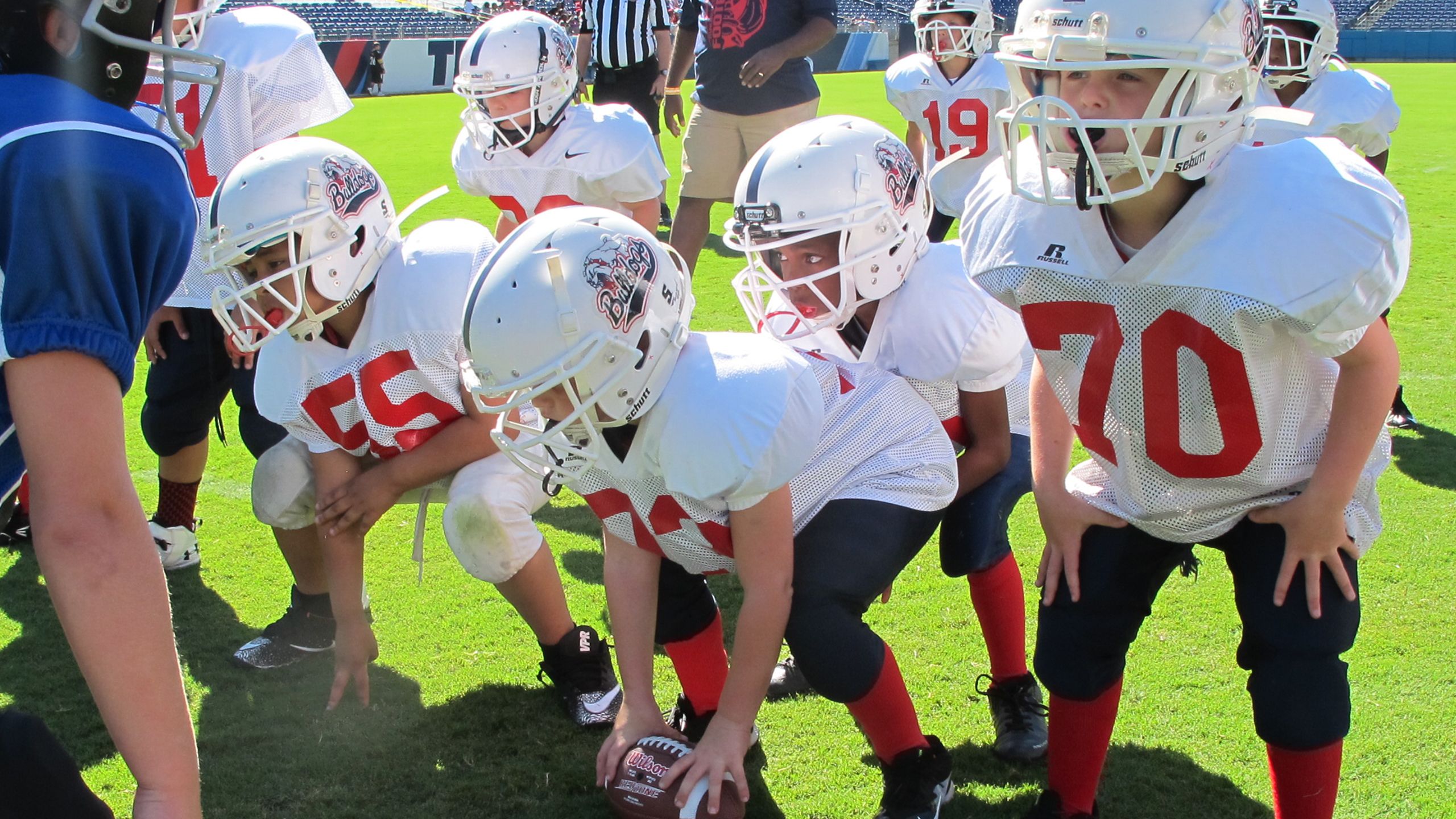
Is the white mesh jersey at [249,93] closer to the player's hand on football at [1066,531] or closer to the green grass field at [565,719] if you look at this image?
the green grass field at [565,719]

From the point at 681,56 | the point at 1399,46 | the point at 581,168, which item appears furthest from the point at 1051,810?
the point at 1399,46

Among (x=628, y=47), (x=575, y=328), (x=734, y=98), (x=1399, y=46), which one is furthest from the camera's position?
(x=1399, y=46)

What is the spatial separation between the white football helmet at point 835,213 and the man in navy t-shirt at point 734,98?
8.75 ft

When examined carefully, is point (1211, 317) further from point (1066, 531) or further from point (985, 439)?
point (985, 439)

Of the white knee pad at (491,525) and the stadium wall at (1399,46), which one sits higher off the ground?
the white knee pad at (491,525)

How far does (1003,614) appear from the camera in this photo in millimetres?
2455

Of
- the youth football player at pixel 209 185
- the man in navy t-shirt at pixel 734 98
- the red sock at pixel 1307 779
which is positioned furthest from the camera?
the man in navy t-shirt at pixel 734 98

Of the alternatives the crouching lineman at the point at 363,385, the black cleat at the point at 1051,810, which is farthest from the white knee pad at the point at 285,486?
the black cleat at the point at 1051,810

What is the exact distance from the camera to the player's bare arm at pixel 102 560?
118 centimetres

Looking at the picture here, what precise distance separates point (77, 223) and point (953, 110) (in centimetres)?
423

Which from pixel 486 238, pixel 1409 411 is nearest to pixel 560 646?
pixel 486 238

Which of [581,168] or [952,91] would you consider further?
[952,91]

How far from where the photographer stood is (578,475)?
2.00 m

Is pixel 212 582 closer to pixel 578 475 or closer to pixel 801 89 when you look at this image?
pixel 578 475
